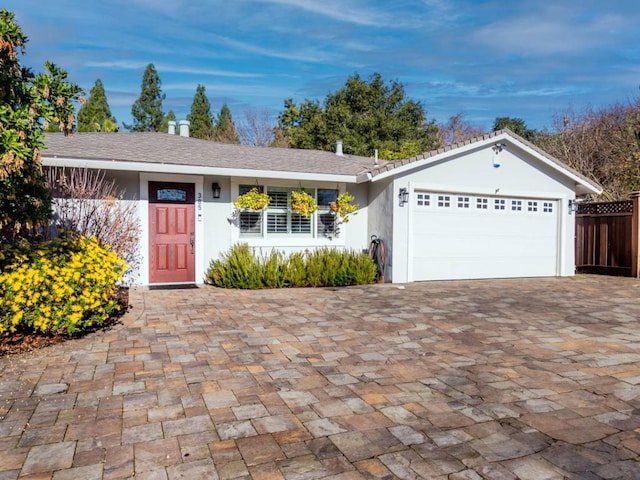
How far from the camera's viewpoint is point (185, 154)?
10.4 m

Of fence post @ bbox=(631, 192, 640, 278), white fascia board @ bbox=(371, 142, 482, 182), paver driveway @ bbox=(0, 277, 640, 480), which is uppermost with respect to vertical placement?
white fascia board @ bbox=(371, 142, 482, 182)

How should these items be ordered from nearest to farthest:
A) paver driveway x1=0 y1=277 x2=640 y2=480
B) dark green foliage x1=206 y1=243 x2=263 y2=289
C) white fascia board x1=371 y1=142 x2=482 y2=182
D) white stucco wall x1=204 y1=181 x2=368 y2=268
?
paver driveway x1=0 y1=277 x2=640 y2=480
dark green foliage x1=206 y1=243 x2=263 y2=289
white stucco wall x1=204 y1=181 x2=368 y2=268
white fascia board x1=371 y1=142 x2=482 y2=182

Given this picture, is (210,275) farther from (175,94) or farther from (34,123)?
(175,94)

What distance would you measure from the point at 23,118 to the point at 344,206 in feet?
23.8

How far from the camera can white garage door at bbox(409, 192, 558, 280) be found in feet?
36.7

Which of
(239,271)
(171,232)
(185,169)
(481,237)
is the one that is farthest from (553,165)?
(171,232)

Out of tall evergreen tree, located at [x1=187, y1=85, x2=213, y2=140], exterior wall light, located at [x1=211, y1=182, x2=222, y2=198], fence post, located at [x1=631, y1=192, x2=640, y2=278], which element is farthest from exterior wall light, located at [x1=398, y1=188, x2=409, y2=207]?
tall evergreen tree, located at [x1=187, y1=85, x2=213, y2=140]

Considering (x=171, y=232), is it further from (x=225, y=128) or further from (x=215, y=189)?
(x=225, y=128)

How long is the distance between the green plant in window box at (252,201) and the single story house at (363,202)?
0.36m

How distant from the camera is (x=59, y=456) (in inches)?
108

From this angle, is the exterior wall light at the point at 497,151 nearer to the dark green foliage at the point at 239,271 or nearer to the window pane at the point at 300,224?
the window pane at the point at 300,224

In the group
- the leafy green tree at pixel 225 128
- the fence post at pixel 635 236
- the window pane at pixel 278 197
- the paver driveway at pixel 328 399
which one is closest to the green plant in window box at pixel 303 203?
the window pane at pixel 278 197

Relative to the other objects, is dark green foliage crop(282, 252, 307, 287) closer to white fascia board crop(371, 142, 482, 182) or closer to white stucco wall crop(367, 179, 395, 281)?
white stucco wall crop(367, 179, 395, 281)

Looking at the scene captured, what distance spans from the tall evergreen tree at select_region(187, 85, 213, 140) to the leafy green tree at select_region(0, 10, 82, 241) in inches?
1117
